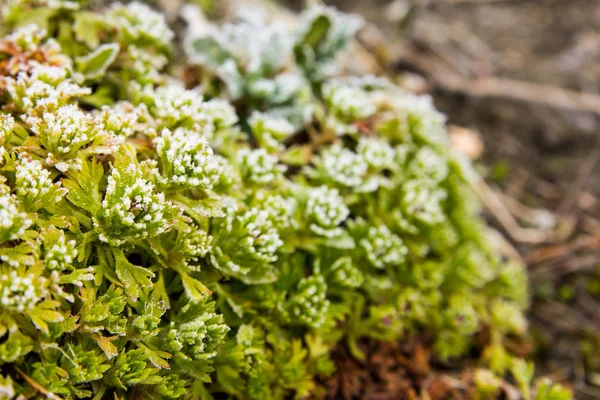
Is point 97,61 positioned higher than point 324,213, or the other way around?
point 97,61

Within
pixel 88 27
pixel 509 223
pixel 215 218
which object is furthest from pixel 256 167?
pixel 509 223

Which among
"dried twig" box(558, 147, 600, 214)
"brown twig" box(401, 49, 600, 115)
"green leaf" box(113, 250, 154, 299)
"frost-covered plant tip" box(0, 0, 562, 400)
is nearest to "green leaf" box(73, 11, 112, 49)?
"frost-covered plant tip" box(0, 0, 562, 400)

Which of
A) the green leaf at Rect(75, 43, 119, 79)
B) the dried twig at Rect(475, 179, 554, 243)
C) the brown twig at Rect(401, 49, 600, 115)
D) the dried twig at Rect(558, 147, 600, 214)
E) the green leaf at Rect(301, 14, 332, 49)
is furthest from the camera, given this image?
the brown twig at Rect(401, 49, 600, 115)

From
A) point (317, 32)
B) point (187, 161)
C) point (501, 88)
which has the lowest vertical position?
point (501, 88)

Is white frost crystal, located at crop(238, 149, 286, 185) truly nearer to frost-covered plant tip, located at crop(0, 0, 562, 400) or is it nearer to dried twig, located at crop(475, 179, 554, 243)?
frost-covered plant tip, located at crop(0, 0, 562, 400)

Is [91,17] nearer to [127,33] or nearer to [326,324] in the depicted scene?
[127,33]

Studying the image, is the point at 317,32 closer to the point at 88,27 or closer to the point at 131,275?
the point at 88,27
